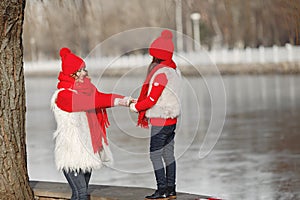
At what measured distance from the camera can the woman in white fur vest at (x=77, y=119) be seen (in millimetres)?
6742

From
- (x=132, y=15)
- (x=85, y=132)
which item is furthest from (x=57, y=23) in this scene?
(x=132, y=15)

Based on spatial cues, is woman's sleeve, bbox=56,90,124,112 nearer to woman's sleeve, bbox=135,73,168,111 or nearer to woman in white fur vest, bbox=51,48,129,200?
woman in white fur vest, bbox=51,48,129,200

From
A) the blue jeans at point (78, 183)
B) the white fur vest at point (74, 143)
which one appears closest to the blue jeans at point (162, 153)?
the white fur vest at point (74, 143)

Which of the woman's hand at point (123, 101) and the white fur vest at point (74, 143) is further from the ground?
the woman's hand at point (123, 101)

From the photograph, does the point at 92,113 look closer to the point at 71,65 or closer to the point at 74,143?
the point at 74,143

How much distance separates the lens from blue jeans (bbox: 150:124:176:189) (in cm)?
704

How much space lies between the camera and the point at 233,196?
875 centimetres

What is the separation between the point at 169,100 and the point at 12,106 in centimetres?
142

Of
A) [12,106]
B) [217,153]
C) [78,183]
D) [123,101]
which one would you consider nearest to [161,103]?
[123,101]

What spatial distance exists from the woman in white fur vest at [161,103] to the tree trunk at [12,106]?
1097 millimetres

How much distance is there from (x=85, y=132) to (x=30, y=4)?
11.4 ft

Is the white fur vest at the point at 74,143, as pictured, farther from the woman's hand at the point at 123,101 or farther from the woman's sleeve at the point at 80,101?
the woman's hand at the point at 123,101

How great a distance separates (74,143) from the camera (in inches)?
267

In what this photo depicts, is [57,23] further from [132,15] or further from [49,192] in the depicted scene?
[132,15]
